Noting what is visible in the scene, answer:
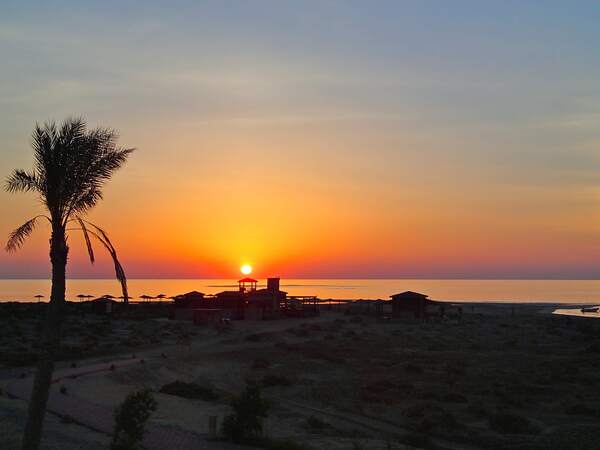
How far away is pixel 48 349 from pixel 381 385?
1831 cm

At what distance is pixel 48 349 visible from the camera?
37.7 feet

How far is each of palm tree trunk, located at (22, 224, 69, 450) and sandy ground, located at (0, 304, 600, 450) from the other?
12.3ft

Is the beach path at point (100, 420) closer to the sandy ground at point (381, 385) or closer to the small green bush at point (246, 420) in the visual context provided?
the small green bush at point (246, 420)

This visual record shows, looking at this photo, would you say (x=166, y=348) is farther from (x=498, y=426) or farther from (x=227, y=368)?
(x=498, y=426)

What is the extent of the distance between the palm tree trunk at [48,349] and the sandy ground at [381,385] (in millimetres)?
3751

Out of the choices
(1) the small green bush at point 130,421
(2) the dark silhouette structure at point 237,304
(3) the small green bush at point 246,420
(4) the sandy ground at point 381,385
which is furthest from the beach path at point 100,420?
(2) the dark silhouette structure at point 237,304

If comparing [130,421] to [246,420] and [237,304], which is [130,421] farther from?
[237,304]

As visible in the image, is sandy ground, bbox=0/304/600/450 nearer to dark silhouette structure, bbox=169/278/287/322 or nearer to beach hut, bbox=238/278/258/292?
dark silhouette structure, bbox=169/278/287/322

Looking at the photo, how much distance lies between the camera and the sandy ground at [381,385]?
19156 millimetres

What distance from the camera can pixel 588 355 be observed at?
39.0 m

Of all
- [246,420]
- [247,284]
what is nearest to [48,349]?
[246,420]

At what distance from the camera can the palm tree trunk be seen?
11.4m

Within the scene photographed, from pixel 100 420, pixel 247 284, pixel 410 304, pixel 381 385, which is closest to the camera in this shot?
pixel 100 420

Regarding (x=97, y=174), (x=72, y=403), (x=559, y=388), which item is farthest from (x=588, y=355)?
(x=97, y=174)
